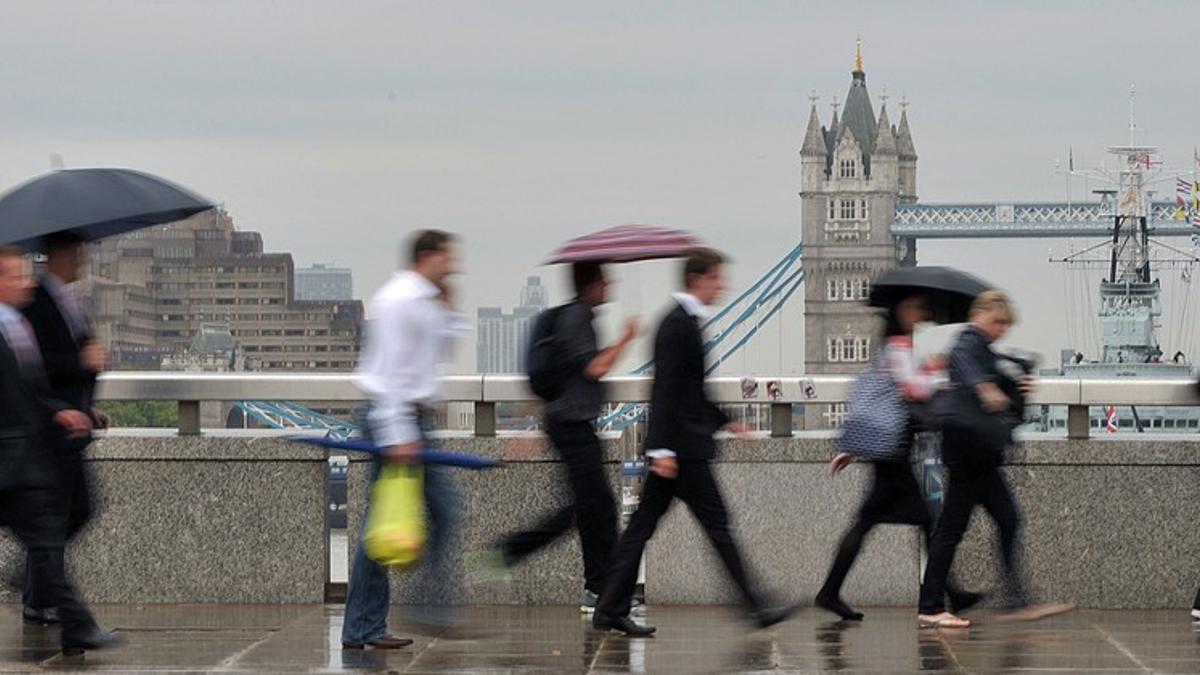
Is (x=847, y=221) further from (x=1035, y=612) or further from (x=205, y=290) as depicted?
(x=1035, y=612)

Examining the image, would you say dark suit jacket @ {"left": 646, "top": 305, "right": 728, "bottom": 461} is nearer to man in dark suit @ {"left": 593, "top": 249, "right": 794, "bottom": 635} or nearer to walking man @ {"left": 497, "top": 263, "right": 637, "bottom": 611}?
man in dark suit @ {"left": 593, "top": 249, "right": 794, "bottom": 635}

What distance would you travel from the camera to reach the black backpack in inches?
334

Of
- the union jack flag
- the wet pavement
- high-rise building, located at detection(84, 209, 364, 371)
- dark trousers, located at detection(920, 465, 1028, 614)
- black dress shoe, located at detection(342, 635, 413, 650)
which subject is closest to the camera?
the wet pavement

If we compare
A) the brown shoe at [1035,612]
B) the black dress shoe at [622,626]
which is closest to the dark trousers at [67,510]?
the black dress shoe at [622,626]

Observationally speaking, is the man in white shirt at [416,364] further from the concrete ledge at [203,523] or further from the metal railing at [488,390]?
the concrete ledge at [203,523]

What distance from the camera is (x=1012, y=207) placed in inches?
6826

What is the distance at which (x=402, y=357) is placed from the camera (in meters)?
7.73

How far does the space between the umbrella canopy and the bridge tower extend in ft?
532

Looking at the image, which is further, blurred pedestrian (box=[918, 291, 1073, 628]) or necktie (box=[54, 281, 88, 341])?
blurred pedestrian (box=[918, 291, 1073, 628])

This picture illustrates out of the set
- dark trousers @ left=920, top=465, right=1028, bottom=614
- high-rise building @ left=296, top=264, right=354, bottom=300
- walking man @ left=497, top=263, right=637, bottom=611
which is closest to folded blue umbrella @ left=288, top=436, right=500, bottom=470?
walking man @ left=497, top=263, right=637, bottom=611

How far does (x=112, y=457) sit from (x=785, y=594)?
9.60ft

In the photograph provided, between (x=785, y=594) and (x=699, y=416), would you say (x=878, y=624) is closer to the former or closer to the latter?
(x=785, y=594)

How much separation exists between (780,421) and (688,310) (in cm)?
196

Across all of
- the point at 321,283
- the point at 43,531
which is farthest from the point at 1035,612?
the point at 321,283
